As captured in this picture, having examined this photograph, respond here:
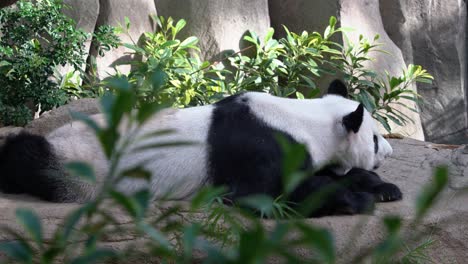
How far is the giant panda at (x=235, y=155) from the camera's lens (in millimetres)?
3324

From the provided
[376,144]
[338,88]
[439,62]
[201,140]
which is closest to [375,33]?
[439,62]

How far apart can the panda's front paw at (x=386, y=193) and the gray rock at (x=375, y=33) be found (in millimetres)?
3535

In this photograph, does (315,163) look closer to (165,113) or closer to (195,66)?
(165,113)

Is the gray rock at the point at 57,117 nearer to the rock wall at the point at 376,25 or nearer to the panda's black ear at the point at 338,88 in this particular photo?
the rock wall at the point at 376,25

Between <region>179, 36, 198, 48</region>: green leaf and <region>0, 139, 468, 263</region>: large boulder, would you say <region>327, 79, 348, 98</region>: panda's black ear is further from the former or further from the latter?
<region>179, 36, 198, 48</region>: green leaf

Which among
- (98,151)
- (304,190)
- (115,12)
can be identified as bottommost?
(304,190)

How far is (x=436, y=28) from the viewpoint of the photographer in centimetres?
840

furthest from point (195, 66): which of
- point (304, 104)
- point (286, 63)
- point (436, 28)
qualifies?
point (436, 28)

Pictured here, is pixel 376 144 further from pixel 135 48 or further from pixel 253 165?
pixel 135 48

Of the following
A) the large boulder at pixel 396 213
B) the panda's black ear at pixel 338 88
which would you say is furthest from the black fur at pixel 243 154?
the panda's black ear at pixel 338 88

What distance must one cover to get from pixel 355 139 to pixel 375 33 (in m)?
3.92

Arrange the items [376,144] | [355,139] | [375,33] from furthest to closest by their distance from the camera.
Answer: [375,33]
[376,144]
[355,139]

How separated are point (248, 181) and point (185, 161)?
1.13 ft

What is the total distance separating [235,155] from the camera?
334cm
